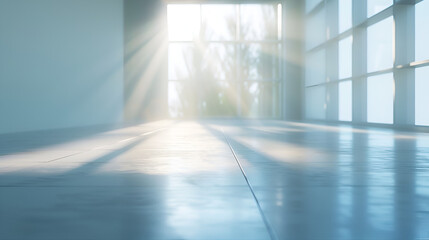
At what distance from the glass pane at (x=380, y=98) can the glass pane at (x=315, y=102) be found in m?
3.71

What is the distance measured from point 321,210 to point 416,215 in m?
0.31

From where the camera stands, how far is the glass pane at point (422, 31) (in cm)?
817

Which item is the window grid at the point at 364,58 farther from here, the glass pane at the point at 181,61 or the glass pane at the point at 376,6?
the glass pane at the point at 181,61

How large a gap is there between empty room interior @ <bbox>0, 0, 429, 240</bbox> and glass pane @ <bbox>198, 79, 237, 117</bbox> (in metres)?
0.06

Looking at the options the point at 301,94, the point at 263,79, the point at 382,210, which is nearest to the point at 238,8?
the point at 263,79

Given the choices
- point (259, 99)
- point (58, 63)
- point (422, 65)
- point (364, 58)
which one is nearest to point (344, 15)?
point (364, 58)

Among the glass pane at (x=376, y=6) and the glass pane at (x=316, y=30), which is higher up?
the glass pane at (x=316, y=30)

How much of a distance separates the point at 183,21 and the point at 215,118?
4.12 m

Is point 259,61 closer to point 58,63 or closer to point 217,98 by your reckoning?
point 217,98

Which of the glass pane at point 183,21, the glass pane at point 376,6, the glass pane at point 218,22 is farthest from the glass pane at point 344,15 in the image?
the glass pane at point 183,21

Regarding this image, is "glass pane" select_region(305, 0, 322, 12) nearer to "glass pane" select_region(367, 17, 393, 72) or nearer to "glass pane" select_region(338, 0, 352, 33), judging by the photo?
"glass pane" select_region(338, 0, 352, 33)

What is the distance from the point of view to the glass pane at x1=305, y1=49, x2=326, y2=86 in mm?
Answer: 14945

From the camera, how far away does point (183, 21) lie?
17969mm

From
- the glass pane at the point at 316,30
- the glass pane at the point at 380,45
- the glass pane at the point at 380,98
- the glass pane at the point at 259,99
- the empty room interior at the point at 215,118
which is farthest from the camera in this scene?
the glass pane at the point at 259,99
